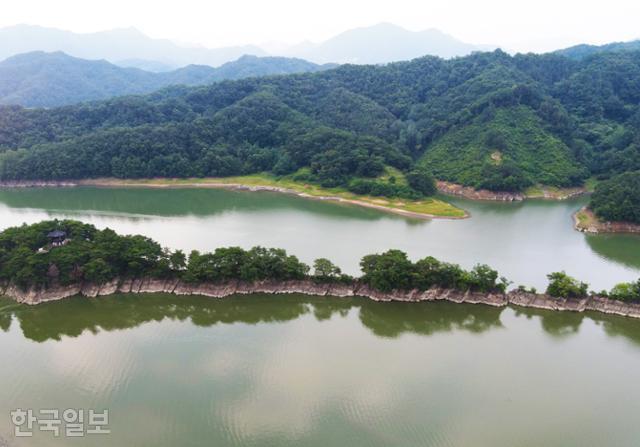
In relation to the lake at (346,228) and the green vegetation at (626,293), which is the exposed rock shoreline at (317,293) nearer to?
the green vegetation at (626,293)

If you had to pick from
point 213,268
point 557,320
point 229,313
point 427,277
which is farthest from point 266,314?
point 557,320

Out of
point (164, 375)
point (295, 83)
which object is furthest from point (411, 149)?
point (164, 375)

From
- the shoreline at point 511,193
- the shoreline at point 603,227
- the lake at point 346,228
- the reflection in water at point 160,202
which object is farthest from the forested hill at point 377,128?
the shoreline at point 603,227

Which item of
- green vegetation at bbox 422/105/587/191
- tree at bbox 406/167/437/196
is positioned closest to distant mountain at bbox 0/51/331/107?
green vegetation at bbox 422/105/587/191

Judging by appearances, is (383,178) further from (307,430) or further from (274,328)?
(307,430)

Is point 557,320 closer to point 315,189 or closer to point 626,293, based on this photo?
point 626,293

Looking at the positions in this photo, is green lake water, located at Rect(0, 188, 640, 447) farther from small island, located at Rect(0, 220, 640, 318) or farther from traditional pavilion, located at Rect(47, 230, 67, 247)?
traditional pavilion, located at Rect(47, 230, 67, 247)
